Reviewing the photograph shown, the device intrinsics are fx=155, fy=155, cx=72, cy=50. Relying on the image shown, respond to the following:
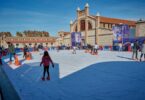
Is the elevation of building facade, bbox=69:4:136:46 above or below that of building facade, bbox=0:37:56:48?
above

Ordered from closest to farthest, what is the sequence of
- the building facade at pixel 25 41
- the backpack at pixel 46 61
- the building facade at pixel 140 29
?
1. the backpack at pixel 46 61
2. the building facade at pixel 140 29
3. the building facade at pixel 25 41

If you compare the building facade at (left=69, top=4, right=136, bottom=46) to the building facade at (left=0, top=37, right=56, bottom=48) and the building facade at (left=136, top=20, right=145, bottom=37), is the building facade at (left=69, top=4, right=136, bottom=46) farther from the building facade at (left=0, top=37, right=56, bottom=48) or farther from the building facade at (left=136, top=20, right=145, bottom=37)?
the building facade at (left=0, top=37, right=56, bottom=48)

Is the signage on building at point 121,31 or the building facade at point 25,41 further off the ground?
the signage on building at point 121,31

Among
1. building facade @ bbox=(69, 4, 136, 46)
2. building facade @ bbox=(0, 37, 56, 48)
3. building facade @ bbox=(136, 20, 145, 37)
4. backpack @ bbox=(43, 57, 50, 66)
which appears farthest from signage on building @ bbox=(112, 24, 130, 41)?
building facade @ bbox=(0, 37, 56, 48)

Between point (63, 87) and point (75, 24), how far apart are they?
40220mm

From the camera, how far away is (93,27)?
128 ft

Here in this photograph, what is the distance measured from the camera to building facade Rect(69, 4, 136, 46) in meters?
35.1

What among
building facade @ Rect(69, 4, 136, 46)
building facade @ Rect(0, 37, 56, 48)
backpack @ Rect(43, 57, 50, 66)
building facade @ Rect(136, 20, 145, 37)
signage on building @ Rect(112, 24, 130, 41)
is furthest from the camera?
building facade @ Rect(0, 37, 56, 48)

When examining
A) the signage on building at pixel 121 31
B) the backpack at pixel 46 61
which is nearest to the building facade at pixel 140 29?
the signage on building at pixel 121 31

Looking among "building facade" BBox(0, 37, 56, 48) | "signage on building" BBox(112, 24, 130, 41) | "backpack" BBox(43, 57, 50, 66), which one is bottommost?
"backpack" BBox(43, 57, 50, 66)

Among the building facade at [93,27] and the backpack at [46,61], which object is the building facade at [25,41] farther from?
the backpack at [46,61]

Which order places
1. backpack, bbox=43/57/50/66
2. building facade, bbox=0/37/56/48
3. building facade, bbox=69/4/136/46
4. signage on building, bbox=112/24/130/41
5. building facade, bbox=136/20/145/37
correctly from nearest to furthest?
backpack, bbox=43/57/50/66
building facade, bbox=136/20/145/37
signage on building, bbox=112/24/130/41
building facade, bbox=69/4/136/46
building facade, bbox=0/37/56/48

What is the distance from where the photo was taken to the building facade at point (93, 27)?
3509 centimetres

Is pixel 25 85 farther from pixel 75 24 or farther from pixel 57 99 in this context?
pixel 75 24
